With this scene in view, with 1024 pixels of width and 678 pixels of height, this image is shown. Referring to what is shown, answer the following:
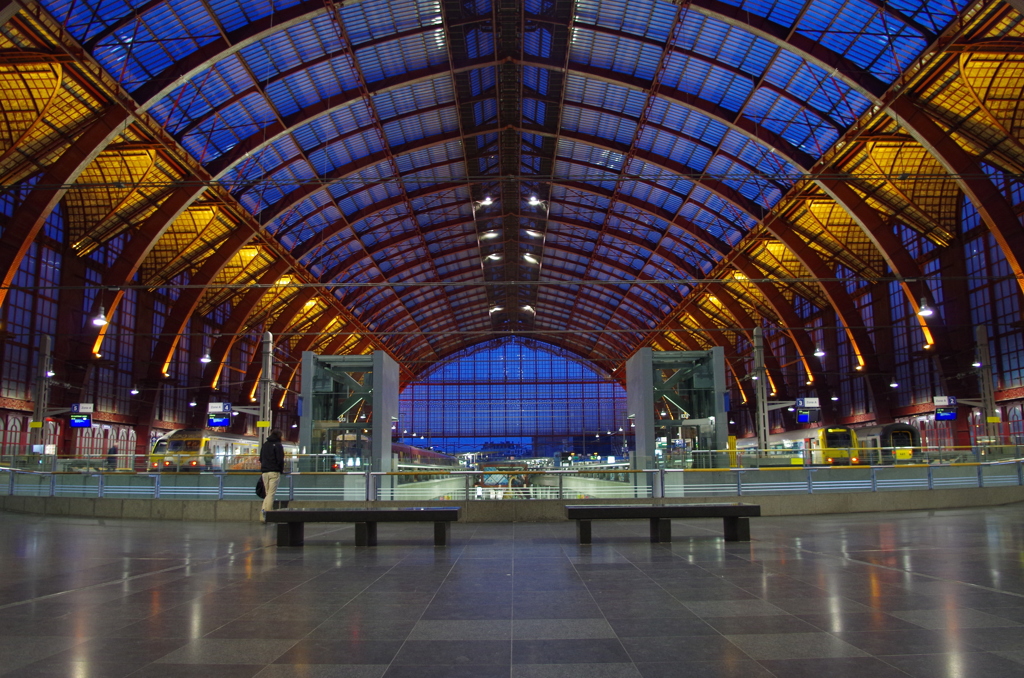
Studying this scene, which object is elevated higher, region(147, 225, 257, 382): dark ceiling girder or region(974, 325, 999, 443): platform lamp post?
region(147, 225, 257, 382): dark ceiling girder

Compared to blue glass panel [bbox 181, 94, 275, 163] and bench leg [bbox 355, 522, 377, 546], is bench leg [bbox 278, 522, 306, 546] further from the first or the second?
blue glass panel [bbox 181, 94, 275, 163]

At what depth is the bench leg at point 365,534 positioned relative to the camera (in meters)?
12.1

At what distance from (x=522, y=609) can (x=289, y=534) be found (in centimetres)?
626

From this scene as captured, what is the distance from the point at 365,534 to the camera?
12.3 m

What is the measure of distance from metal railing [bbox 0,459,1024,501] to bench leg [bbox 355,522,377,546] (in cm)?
582

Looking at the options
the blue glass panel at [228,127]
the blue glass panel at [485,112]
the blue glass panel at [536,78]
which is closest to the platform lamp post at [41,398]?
the blue glass panel at [228,127]

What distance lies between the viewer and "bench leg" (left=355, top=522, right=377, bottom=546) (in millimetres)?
12117

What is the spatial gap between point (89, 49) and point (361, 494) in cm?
1978

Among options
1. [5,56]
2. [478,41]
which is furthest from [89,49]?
[478,41]

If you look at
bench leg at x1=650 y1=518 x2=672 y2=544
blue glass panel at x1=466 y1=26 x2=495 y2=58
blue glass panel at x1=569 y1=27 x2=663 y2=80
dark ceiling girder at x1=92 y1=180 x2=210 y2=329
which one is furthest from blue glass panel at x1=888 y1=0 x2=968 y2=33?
dark ceiling girder at x1=92 y1=180 x2=210 y2=329

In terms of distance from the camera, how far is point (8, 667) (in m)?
4.81

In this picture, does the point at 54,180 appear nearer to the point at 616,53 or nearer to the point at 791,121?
the point at 616,53

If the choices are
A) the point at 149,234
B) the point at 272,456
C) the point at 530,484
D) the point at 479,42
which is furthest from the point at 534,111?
the point at 272,456

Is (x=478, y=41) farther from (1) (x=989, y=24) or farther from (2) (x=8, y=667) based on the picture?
(2) (x=8, y=667)
